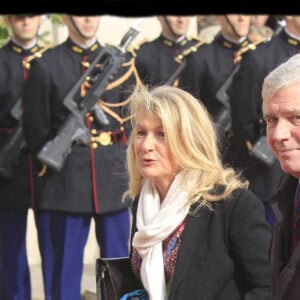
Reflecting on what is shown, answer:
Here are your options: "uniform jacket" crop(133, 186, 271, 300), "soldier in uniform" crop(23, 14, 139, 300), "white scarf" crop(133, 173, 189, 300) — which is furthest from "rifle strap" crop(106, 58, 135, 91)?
"uniform jacket" crop(133, 186, 271, 300)

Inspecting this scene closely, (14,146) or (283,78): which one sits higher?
(283,78)

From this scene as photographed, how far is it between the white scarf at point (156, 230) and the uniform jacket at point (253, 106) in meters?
2.74

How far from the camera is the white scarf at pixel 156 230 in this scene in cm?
191

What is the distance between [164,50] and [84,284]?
1.74 meters

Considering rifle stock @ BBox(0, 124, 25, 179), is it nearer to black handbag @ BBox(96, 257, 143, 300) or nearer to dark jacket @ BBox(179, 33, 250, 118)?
dark jacket @ BBox(179, 33, 250, 118)

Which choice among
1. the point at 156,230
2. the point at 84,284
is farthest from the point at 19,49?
the point at 156,230

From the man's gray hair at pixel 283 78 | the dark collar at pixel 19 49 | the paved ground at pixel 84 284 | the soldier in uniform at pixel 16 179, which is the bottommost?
the paved ground at pixel 84 284

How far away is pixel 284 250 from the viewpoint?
134cm

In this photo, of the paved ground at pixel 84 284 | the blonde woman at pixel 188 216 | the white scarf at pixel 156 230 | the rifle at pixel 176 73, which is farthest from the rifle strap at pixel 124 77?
the white scarf at pixel 156 230

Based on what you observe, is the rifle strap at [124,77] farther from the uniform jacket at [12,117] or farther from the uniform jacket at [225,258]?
the uniform jacket at [225,258]

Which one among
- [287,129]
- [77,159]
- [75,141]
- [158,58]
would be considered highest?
[287,129]

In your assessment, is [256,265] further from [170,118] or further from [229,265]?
[170,118]

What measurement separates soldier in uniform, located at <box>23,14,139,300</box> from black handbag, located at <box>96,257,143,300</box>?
8.32 feet

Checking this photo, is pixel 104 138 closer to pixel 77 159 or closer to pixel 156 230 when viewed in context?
pixel 77 159
